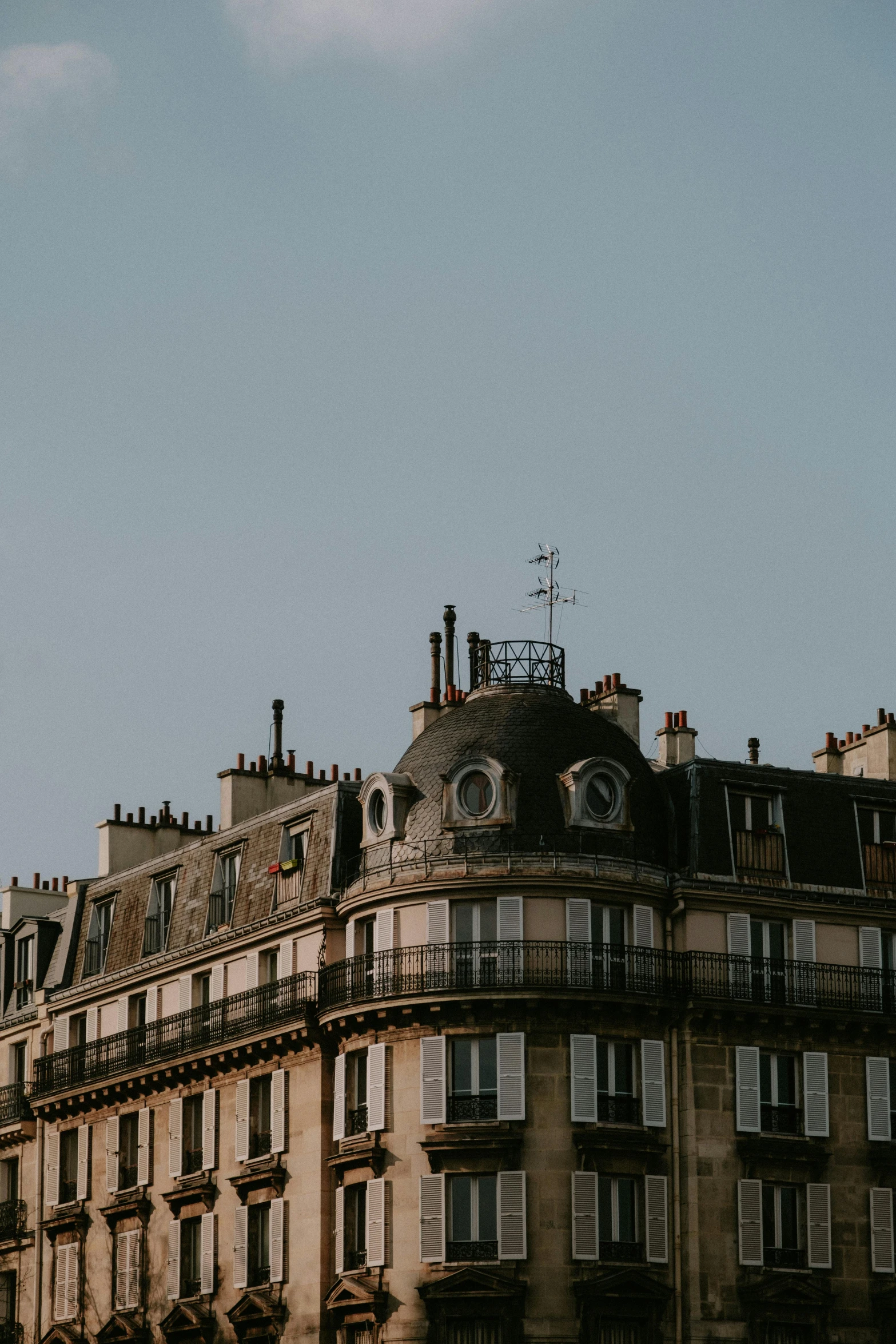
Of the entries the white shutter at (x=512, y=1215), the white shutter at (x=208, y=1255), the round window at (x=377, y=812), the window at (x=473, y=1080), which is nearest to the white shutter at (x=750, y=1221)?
the white shutter at (x=512, y=1215)

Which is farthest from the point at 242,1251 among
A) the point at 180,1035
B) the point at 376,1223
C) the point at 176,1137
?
the point at 180,1035

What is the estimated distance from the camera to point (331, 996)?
66062 mm

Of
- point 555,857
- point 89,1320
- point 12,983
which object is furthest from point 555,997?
point 12,983

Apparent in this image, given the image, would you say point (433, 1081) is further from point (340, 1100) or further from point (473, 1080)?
point (340, 1100)

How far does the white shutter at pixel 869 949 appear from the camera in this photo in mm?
66812

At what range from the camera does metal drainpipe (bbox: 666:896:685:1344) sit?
62.1 m

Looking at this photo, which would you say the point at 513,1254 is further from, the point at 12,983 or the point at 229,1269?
the point at 12,983

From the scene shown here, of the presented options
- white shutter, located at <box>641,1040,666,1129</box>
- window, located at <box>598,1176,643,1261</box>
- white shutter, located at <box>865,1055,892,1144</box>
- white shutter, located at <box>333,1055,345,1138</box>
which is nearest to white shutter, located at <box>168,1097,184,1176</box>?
white shutter, located at <box>333,1055,345,1138</box>

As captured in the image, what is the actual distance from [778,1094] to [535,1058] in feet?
21.4

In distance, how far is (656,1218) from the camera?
62.4m

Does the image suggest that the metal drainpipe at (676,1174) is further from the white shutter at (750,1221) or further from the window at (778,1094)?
the window at (778,1094)

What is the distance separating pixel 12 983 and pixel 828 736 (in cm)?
2659

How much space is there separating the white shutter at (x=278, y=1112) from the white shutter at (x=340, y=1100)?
91.0 inches

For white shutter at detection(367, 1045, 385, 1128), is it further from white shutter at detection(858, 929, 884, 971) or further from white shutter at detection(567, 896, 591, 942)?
white shutter at detection(858, 929, 884, 971)
